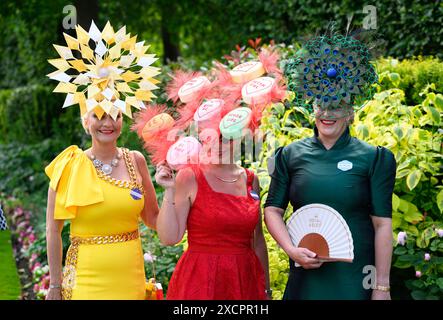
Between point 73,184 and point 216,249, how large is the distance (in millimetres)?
761

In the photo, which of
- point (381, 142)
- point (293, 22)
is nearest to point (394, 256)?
point (381, 142)

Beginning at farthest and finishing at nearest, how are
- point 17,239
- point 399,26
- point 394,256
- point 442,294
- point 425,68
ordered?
point 17,239 < point 399,26 < point 425,68 < point 394,256 < point 442,294

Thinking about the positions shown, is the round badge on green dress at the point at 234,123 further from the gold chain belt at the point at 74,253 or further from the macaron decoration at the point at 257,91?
Result: the gold chain belt at the point at 74,253

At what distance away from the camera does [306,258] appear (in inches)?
126

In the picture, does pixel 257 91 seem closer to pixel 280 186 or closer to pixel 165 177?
pixel 280 186

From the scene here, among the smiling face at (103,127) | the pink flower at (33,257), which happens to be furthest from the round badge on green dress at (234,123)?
the pink flower at (33,257)

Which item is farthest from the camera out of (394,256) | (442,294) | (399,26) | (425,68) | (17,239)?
(17,239)

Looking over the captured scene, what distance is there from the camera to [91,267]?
3369mm

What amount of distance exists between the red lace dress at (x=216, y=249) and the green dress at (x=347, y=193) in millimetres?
285

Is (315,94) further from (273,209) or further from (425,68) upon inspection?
(425,68)

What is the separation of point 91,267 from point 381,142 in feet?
6.58

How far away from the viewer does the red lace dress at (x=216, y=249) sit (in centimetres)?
327

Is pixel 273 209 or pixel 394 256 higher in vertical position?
pixel 273 209

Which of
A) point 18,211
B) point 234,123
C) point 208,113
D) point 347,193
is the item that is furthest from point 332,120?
point 18,211
